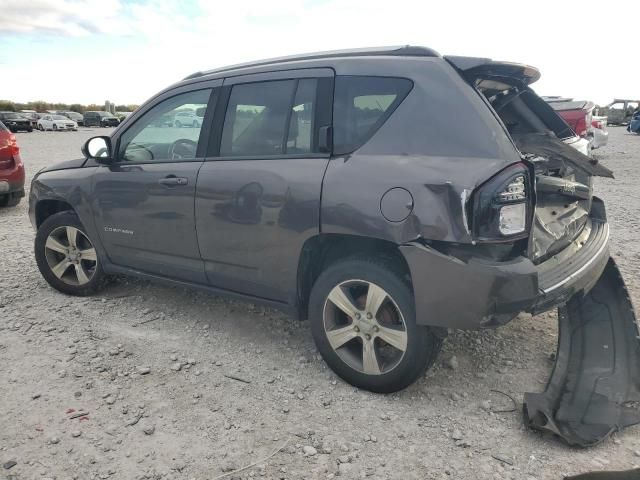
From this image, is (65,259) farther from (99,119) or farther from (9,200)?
(99,119)

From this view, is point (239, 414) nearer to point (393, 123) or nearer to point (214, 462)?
point (214, 462)

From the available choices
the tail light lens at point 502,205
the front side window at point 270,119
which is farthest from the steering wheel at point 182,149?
the tail light lens at point 502,205

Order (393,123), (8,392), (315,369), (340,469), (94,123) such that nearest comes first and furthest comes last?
(340,469) → (393,123) → (8,392) → (315,369) → (94,123)

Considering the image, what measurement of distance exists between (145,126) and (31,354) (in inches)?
69.7

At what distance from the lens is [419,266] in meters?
2.55

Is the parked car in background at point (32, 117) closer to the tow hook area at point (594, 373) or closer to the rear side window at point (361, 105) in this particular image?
the rear side window at point (361, 105)

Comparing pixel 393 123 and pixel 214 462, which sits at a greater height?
pixel 393 123

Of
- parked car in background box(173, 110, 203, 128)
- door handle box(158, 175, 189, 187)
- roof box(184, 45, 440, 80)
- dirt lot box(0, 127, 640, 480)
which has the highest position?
roof box(184, 45, 440, 80)

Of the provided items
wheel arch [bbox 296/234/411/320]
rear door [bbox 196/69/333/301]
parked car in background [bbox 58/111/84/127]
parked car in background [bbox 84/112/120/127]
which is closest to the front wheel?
rear door [bbox 196/69/333/301]

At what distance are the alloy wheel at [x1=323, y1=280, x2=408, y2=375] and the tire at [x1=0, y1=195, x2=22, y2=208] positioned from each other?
699cm

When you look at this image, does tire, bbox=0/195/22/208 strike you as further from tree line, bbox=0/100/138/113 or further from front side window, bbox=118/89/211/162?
tree line, bbox=0/100/138/113

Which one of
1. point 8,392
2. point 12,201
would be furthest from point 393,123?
point 12,201

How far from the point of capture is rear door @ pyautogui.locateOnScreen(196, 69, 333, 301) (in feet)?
9.80

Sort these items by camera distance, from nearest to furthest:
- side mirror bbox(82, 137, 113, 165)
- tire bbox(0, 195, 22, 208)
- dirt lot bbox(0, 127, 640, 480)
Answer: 1. dirt lot bbox(0, 127, 640, 480)
2. side mirror bbox(82, 137, 113, 165)
3. tire bbox(0, 195, 22, 208)
